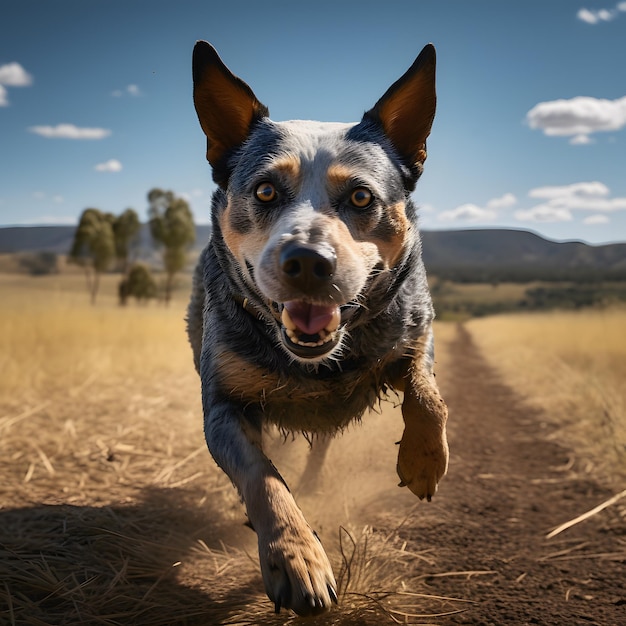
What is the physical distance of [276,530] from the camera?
2463 mm

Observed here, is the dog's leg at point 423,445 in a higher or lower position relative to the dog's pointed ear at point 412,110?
lower

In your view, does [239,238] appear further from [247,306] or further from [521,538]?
[521,538]

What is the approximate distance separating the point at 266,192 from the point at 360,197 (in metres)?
0.44

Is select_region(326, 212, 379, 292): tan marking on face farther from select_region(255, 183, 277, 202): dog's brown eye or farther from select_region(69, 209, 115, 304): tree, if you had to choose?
select_region(69, 209, 115, 304): tree

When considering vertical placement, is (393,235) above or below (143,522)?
above

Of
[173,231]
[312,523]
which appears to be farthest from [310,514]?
[173,231]

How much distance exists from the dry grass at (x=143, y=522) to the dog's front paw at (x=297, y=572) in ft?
1.96

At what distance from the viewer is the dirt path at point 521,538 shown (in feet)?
11.0

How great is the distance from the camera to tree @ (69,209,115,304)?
162 feet

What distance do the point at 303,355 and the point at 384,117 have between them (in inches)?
56.9

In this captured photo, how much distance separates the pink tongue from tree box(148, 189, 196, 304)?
152 ft

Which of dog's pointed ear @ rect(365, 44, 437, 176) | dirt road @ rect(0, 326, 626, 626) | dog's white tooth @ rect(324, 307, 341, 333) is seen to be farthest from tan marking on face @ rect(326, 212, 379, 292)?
dirt road @ rect(0, 326, 626, 626)

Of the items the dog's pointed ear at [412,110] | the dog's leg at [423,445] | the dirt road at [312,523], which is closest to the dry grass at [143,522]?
the dirt road at [312,523]

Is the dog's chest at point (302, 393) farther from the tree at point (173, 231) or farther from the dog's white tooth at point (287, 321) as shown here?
the tree at point (173, 231)
